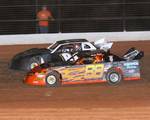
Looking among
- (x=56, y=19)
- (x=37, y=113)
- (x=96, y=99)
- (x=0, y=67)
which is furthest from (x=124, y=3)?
(x=37, y=113)

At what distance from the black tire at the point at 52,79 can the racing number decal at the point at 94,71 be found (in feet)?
3.17

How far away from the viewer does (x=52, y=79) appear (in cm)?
2134

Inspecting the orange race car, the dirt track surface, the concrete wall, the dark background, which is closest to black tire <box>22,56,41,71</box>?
the dirt track surface

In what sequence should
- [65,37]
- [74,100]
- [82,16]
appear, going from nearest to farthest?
[74,100], [65,37], [82,16]

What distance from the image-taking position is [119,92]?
20109 millimetres

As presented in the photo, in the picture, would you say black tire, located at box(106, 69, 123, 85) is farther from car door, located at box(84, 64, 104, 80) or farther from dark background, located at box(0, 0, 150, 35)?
dark background, located at box(0, 0, 150, 35)

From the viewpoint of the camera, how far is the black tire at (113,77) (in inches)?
843

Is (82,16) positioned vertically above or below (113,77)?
above

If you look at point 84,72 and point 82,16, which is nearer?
point 84,72

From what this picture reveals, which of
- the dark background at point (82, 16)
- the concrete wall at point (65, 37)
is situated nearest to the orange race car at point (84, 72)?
the concrete wall at point (65, 37)

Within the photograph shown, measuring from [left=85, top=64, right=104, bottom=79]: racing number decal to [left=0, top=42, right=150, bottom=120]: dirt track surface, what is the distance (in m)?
0.37

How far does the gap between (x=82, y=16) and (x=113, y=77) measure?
43.3 ft

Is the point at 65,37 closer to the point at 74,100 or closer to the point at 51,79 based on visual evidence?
the point at 51,79

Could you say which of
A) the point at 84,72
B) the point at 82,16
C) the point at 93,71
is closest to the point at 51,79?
the point at 84,72
